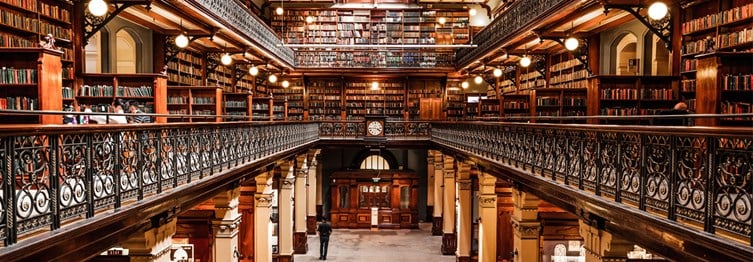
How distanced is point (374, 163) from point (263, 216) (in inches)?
376

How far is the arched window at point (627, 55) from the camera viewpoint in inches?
407

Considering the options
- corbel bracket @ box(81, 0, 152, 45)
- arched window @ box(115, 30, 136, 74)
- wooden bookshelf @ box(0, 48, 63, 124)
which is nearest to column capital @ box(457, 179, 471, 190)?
arched window @ box(115, 30, 136, 74)

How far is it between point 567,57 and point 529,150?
6.85 m

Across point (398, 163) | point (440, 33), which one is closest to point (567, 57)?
point (440, 33)

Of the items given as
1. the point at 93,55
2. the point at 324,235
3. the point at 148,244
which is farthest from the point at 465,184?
the point at 93,55

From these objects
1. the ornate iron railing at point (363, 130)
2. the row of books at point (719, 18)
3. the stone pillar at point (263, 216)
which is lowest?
the stone pillar at point (263, 216)

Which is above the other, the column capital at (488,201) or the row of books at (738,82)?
the row of books at (738,82)

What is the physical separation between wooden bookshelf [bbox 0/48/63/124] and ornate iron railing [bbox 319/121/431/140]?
30.5 feet

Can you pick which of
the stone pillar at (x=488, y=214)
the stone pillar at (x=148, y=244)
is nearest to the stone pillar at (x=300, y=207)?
the stone pillar at (x=488, y=214)

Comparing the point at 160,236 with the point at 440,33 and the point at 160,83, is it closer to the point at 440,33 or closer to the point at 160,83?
the point at 160,83

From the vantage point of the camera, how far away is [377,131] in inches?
566

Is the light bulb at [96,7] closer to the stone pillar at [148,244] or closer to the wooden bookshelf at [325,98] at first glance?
the stone pillar at [148,244]

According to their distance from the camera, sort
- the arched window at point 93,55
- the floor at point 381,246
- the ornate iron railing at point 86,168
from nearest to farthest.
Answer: the ornate iron railing at point 86,168
the arched window at point 93,55
the floor at point 381,246

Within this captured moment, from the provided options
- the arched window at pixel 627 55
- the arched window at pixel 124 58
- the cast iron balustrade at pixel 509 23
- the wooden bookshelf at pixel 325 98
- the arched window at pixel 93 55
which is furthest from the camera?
the wooden bookshelf at pixel 325 98
